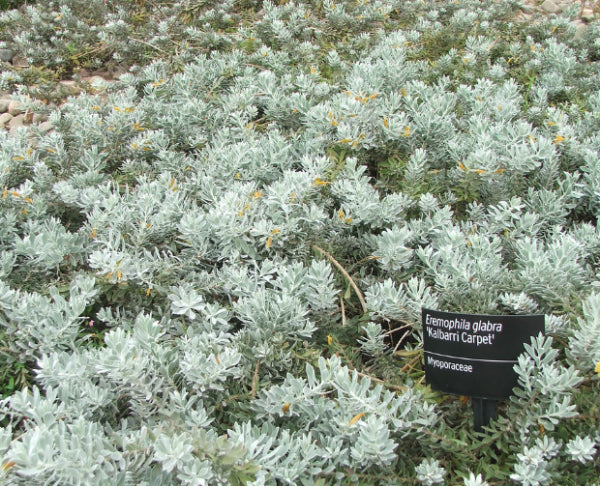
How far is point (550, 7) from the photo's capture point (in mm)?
4910

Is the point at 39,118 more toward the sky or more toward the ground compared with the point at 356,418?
more toward the sky

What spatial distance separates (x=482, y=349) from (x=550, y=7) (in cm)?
437

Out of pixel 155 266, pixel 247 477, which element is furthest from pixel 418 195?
pixel 247 477

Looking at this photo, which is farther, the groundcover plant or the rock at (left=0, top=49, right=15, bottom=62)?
the rock at (left=0, top=49, right=15, bottom=62)

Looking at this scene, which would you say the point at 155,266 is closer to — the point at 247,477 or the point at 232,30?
the point at 247,477

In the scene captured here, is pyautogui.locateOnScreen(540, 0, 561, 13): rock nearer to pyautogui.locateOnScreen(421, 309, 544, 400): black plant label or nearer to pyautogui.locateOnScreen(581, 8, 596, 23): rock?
pyautogui.locateOnScreen(581, 8, 596, 23): rock

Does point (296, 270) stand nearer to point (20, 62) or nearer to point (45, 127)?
point (45, 127)

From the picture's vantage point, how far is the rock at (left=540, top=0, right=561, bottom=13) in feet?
16.0

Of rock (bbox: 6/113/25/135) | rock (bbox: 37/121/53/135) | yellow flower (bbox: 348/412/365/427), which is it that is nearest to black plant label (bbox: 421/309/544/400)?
yellow flower (bbox: 348/412/365/427)

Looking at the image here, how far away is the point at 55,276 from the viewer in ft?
7.55

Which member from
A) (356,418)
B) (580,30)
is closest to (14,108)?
(356,418)

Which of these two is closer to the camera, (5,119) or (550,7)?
(5,119)

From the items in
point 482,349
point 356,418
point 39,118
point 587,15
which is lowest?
point 356,418

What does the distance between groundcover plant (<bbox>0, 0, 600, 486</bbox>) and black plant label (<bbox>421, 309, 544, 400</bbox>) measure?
0.16 feet
